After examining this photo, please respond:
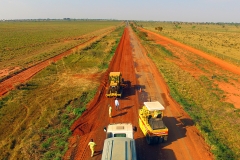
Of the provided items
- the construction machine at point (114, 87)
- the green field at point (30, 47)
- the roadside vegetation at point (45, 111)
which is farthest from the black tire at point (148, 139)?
the green field at point (30, 47)

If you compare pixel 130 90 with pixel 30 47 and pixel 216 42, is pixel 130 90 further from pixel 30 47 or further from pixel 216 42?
pixel 216 42

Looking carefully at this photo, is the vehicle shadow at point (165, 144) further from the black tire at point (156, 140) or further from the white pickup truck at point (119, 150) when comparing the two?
the white pickup truck at point (119, 150)

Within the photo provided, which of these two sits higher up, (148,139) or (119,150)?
(119,150)

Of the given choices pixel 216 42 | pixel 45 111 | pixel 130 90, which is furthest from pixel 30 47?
pixel 216 42

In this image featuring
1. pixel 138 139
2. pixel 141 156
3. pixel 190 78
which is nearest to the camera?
pixel 141 156

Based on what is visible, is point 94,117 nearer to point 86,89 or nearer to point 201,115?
point 86,89

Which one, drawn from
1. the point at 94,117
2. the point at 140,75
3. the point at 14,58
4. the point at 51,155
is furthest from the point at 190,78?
the point at 14,58
